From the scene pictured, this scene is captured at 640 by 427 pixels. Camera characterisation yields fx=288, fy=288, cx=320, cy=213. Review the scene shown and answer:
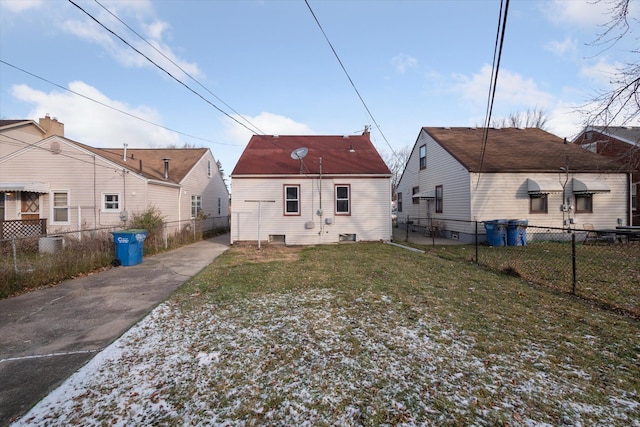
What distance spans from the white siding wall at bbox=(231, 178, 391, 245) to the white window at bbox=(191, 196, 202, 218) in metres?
6.27

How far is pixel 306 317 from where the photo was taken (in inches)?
177

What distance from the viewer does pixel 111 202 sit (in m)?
13.3

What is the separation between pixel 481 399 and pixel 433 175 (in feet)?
52.1

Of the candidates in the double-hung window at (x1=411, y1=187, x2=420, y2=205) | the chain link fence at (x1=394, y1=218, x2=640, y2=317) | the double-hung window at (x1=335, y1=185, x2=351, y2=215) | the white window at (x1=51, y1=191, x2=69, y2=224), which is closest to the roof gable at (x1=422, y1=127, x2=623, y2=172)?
the chain link fence at (x1=394, y1=218, x2=640, y2=317)

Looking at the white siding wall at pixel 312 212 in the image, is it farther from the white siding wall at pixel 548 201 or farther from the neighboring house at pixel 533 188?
the white siding wall at pixel 548 201

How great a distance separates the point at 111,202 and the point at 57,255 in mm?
6853

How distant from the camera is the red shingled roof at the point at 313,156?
44.8ft

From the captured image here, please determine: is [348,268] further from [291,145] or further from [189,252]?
[291,145]

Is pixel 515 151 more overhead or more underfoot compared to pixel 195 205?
more overhead

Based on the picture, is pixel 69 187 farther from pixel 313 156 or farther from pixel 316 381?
pixel 316 381

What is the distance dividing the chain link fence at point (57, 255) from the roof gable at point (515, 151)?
14.0m

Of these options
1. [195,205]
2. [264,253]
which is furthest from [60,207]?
[264,253]

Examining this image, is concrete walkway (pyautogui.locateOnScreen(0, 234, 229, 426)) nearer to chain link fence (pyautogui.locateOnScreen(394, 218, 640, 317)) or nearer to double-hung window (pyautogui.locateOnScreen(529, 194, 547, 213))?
chain link fence (pyautogui.locateOnScreen(394, 218, 640, 317))

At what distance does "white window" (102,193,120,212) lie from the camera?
1323cm
